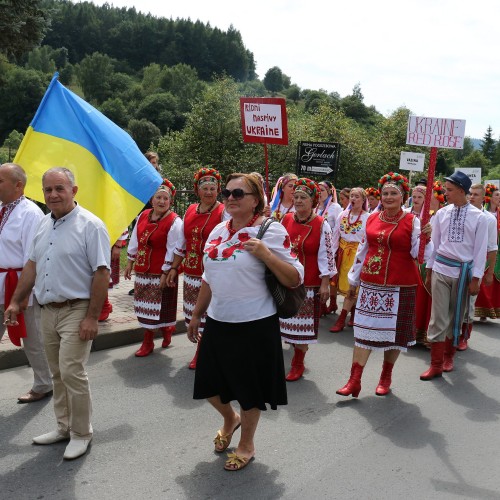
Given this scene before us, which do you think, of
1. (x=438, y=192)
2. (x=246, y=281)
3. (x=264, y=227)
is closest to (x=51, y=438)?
(x=246, y=281)

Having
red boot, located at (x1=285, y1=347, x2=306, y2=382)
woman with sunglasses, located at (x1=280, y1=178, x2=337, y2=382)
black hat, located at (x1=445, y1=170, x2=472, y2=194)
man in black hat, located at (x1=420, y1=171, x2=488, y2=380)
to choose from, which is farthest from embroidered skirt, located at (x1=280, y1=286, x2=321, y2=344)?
black hat, located at (x1=445, y1=170, x2=472, y2=194)

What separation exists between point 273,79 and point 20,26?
169m

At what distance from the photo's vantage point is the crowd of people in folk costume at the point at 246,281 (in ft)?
13.0

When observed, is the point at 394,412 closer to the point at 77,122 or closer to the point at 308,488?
the point at 308,488

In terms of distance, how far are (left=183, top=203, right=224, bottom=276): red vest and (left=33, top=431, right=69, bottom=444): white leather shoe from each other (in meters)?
2.41

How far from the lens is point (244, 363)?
13.1 ft

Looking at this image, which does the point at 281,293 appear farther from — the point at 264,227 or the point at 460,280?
the point at 460,280

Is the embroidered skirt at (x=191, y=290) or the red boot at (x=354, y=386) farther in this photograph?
the embroidered skirt at (x=191, y=290)

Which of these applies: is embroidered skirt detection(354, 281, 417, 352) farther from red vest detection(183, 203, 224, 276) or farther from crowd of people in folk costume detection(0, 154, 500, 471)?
red vest detection(183, 203, 224, 276)

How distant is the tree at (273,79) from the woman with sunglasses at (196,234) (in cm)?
17700

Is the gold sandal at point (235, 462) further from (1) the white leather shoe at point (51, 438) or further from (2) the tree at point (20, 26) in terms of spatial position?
(2) the tree at point (20, 26)

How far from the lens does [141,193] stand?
6047 millimetres

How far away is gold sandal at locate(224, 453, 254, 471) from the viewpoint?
4145 mm

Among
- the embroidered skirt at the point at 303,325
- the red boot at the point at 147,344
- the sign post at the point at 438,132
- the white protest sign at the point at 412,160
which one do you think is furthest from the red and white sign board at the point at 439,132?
the white protest sign at the point at 412,160
